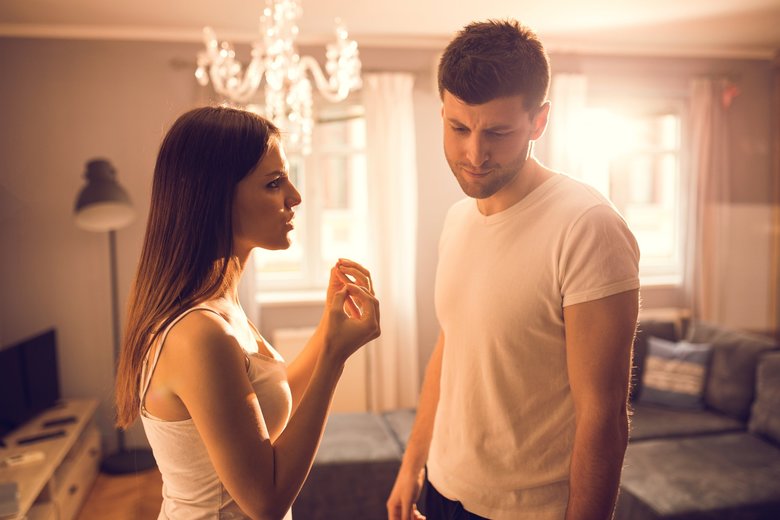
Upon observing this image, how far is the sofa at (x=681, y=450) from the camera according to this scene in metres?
2.64

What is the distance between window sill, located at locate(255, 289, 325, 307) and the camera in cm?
412

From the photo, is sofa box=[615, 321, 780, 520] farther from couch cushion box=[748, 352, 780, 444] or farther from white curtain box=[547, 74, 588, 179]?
white curtain box=[547, 74, 588, 179]

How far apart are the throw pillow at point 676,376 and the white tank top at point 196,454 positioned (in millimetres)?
3158

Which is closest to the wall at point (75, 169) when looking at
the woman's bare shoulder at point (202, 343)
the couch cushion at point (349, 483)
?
the couch cushion at point (349, 483)

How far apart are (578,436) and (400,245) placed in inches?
121

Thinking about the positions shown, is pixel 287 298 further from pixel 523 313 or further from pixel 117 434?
pixel 523 313

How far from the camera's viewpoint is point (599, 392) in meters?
1.04

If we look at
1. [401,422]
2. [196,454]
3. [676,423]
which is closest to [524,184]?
[196,454]

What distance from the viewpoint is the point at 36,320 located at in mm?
3822

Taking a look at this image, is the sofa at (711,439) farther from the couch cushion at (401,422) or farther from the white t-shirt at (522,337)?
the white t-shirt at (522,337)

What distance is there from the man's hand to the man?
2.9 inches

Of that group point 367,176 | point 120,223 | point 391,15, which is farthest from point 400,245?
point 120,223

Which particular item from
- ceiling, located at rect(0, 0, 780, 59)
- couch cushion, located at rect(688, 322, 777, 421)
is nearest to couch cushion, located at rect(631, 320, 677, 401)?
couch cushion, located at rect(688, 322, 777, 421)

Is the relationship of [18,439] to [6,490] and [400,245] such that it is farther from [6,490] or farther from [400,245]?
[400,245]
